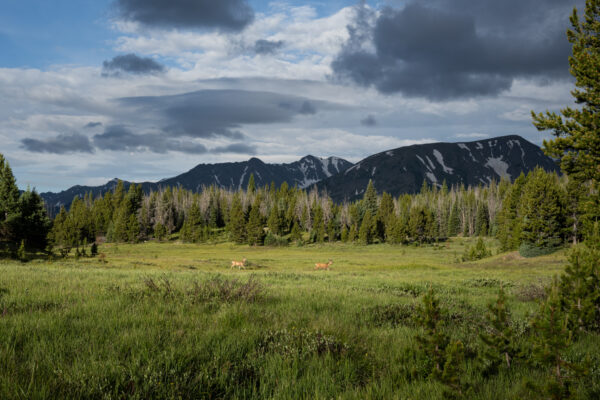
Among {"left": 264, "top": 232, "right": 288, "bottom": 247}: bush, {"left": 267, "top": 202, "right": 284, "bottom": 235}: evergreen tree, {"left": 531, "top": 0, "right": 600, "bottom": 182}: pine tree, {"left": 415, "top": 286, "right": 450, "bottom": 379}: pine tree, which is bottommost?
{"left": 264, "top": 232, "right": 288, "bottom": 247}: bush

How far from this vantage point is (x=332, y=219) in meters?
106

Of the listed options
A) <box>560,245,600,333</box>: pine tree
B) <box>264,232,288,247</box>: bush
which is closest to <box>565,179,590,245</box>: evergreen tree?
<box>560,245,600,333</box>: pine tree

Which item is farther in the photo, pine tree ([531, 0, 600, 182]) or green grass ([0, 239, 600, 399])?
pine tree ([531, 0, 600, 182])

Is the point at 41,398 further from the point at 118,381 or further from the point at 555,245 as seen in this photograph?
the point at 555,245

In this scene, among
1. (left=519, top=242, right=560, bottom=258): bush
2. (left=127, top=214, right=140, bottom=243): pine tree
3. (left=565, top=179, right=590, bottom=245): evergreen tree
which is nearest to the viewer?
(left=519, top=242, right=560, bottom=258): bush

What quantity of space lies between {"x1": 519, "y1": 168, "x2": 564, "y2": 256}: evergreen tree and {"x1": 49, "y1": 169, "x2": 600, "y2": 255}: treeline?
126mm

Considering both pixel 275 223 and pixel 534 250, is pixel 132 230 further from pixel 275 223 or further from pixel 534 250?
pixel 534 250

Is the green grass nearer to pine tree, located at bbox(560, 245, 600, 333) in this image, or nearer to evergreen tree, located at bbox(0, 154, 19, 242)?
pine tree, located at bbox(560, 245, 600, 333)

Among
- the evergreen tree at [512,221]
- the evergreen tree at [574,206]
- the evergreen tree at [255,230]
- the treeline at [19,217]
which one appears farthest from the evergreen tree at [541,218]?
the treeline at [19,217]

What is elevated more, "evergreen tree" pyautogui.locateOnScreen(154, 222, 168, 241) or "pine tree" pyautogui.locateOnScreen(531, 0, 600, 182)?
"pine tree" pyautogui.locateOnScreen(531, 0, 600, 182)

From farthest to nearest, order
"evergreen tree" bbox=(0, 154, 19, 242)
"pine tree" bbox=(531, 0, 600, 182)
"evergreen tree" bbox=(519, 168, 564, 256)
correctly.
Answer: "evergreen tree" bbox=(519, 168, 564, 256)
"evergreen tree" bbox=(0, 154, 19, 242)
"pine tree" bbox=(531, 0, 600, 182)

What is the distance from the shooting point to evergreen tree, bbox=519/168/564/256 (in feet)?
160

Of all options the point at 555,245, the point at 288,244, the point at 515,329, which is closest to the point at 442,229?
the point at 288,244

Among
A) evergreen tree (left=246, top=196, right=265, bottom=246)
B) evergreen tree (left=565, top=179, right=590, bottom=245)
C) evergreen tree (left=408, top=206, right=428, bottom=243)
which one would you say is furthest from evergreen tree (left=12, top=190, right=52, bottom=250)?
evergreen tree (left=565, top=179, right=590, bottom=245)
